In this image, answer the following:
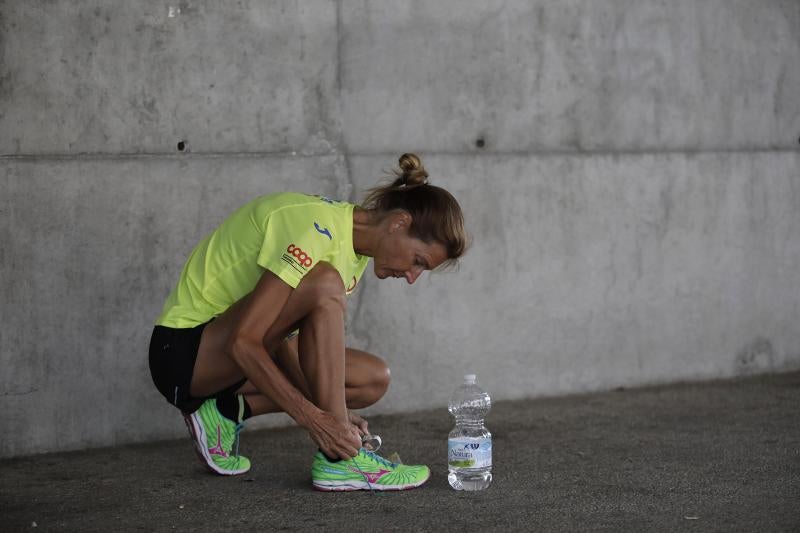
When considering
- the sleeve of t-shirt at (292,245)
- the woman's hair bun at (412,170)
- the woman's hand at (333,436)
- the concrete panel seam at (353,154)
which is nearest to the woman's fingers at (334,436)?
the woman's hand at (333,436)

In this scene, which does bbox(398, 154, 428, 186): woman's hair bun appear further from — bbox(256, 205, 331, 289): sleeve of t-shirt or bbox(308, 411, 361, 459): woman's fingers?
bbox(308, 411, 361, 459): woman's fingers

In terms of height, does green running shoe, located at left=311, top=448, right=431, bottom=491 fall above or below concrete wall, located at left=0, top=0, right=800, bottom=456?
below

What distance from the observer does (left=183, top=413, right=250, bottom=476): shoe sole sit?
12.7ft

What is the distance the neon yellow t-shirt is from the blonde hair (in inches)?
6.6

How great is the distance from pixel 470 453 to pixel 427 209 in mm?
792

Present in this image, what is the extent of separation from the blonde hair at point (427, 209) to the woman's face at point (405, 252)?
2 cm

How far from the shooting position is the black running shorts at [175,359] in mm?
3775

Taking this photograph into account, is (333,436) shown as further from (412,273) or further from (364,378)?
(412,273)

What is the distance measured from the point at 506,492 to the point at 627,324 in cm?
214

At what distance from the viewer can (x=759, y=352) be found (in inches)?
235

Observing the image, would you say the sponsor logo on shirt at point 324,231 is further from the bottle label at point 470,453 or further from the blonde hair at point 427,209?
the bottle label at point 470,453

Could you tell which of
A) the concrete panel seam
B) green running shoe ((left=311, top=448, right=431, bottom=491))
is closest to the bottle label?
green running shoe ((left=311, top=448, right=431, bottom=491))

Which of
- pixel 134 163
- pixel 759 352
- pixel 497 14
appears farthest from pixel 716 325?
pixel 134 163

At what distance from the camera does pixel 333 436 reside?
3.60 m
